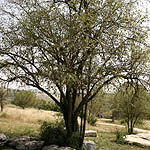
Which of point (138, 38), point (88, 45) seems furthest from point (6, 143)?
point (138, 38)

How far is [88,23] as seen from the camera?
7738mm

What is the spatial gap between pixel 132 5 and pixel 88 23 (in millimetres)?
2707

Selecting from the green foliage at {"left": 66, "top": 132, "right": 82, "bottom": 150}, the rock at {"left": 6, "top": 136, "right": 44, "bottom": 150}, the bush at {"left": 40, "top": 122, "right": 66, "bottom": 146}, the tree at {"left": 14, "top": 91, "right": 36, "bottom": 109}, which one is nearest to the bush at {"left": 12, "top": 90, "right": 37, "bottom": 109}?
the tree at {"left": 14, "top": 91, "right": 36, "bottom": 109}

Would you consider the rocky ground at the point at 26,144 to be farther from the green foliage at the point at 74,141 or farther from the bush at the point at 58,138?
the green foliage at the point at 74,141

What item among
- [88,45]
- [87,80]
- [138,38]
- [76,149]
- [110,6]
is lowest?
[76,149]

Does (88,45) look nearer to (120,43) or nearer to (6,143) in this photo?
(120,43)

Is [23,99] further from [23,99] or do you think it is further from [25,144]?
[25,144]

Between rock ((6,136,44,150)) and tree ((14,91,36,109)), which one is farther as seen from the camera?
tree ((14,91,36,109))

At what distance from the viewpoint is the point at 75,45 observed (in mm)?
7355

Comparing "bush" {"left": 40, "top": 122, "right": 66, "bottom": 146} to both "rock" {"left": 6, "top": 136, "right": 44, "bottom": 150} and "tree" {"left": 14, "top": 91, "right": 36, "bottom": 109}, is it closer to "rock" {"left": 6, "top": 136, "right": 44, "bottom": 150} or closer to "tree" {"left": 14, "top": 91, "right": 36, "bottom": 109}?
"rock" {"left": 6, "top": 136, "right": 44, "bottom": 150}

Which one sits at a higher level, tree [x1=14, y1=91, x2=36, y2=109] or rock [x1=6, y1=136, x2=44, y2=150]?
tree [x1=14, y1=91, x2=36, y2=109]

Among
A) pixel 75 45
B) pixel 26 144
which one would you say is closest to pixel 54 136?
pixel 26 144

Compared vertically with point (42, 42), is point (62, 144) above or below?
below

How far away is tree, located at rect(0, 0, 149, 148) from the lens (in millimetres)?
7539
